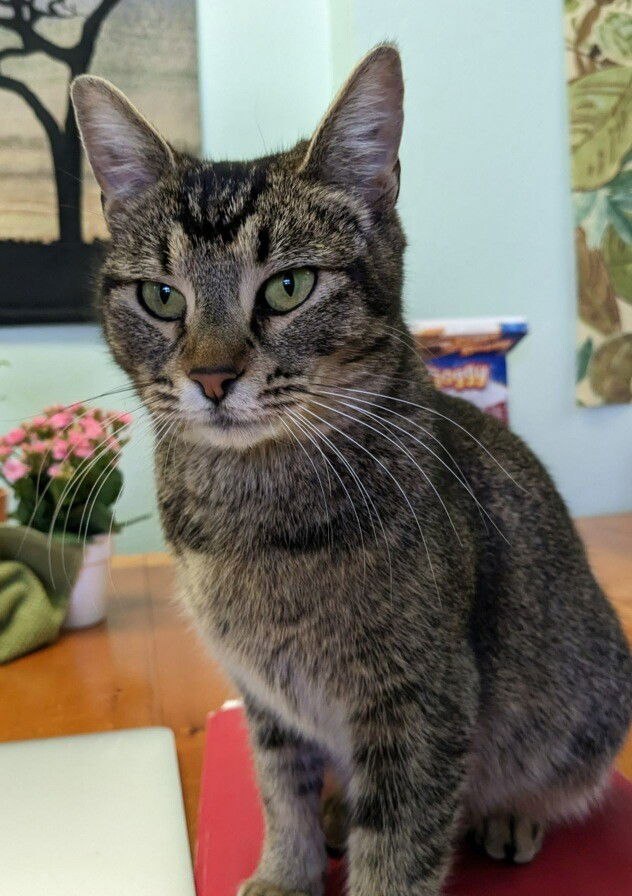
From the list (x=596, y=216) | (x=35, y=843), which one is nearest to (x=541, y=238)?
(x=596, y=216)

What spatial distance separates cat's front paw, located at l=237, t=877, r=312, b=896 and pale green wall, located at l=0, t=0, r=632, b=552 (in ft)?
3.26

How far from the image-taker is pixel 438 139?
1.55 meters

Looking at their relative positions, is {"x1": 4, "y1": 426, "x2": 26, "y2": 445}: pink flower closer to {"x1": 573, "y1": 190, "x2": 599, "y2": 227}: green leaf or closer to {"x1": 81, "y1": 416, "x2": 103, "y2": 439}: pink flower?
{"x1": 81, "y1": 416, "x2": 103, "y2": 439}: pink flower

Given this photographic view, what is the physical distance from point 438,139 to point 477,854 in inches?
53.4

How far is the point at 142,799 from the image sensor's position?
71 cm

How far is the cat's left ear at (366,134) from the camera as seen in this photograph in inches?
22.8

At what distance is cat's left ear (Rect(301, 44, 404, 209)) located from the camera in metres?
0.58

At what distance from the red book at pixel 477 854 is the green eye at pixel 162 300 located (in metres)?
0.46

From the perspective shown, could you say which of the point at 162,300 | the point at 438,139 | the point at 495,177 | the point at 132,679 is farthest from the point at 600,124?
the point at 132,679

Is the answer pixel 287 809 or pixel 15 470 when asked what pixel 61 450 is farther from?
pixel 287 809

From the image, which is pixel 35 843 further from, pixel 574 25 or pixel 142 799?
pixel 574 25

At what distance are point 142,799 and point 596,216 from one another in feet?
4.86

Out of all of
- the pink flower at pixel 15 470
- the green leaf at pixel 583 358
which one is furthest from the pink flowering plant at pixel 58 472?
the green leaf at pixel 583 358

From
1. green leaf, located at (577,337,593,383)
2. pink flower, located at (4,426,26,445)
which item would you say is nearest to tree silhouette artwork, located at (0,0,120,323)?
pink flower, located at (4,426,26,445)
